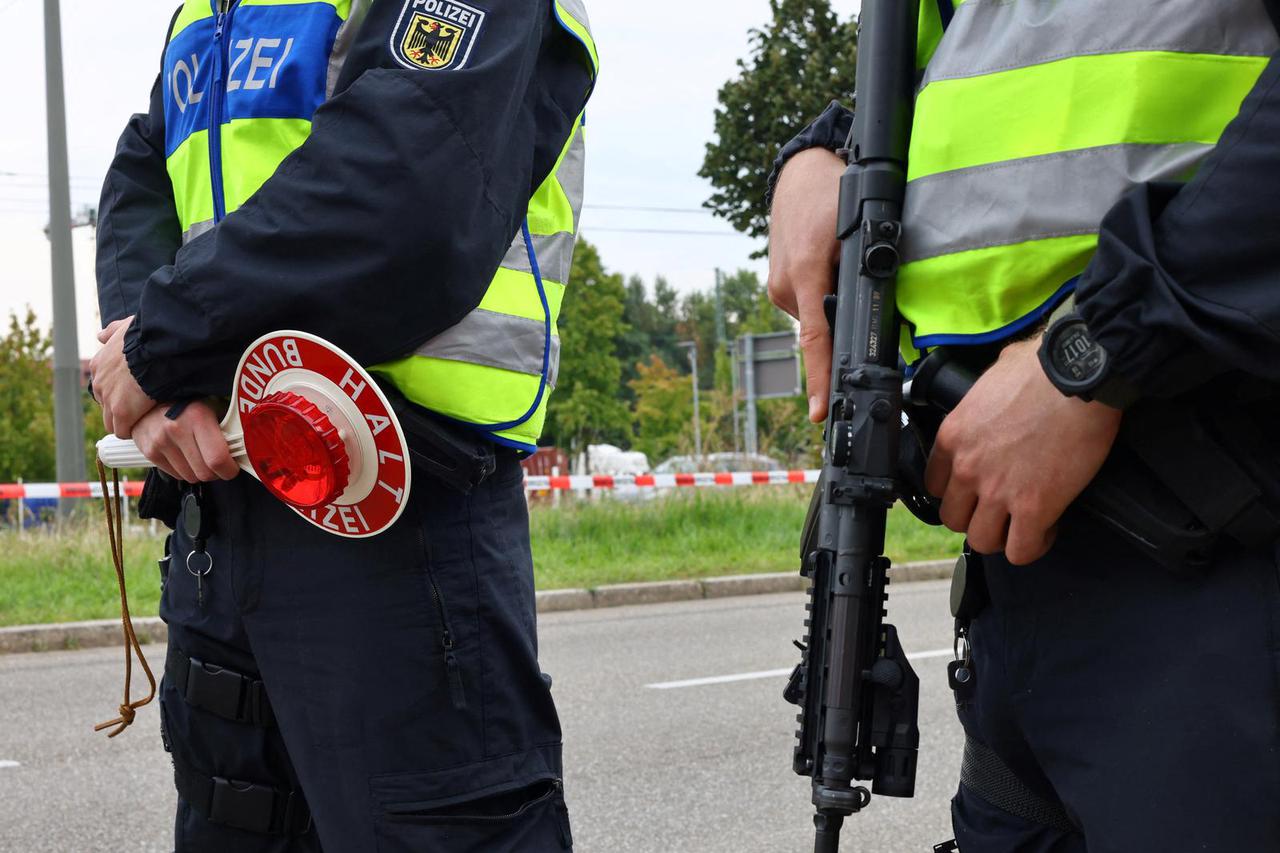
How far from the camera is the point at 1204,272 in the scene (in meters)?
1.07

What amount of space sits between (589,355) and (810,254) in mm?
35219

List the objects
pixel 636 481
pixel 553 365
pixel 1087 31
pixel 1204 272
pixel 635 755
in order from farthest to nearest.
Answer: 1. pixel 636 481
2. pixel 635 755
3. pixel 553 365
4. pixel 1087 31
5. pixel 1204 272

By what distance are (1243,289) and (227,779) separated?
1.35 metres

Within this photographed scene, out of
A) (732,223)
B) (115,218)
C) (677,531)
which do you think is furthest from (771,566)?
(115,218)

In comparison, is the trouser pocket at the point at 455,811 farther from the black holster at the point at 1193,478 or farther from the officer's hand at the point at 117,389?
the black holster at the point at 1193,478

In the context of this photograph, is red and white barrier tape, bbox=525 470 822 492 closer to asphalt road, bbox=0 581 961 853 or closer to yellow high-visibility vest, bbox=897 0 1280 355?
asphalt road, bbox=0 581 961 853

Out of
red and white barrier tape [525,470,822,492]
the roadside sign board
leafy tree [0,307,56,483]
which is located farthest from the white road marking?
leafy tree [0,307,56,483]

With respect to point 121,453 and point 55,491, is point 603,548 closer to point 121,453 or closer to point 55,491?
point 55,491

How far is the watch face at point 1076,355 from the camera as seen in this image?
3.59 ft

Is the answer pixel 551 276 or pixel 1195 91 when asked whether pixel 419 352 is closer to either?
pixel 551 276

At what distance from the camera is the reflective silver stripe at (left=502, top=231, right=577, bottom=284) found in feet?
5.52

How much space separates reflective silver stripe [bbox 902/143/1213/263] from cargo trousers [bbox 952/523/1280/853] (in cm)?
29

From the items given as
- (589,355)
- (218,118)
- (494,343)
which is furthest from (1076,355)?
(589,355)

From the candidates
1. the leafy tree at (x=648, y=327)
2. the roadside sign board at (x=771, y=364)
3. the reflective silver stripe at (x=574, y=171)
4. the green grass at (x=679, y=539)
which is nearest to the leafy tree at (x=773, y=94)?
the roadside sign board at (x=771, y=364)
